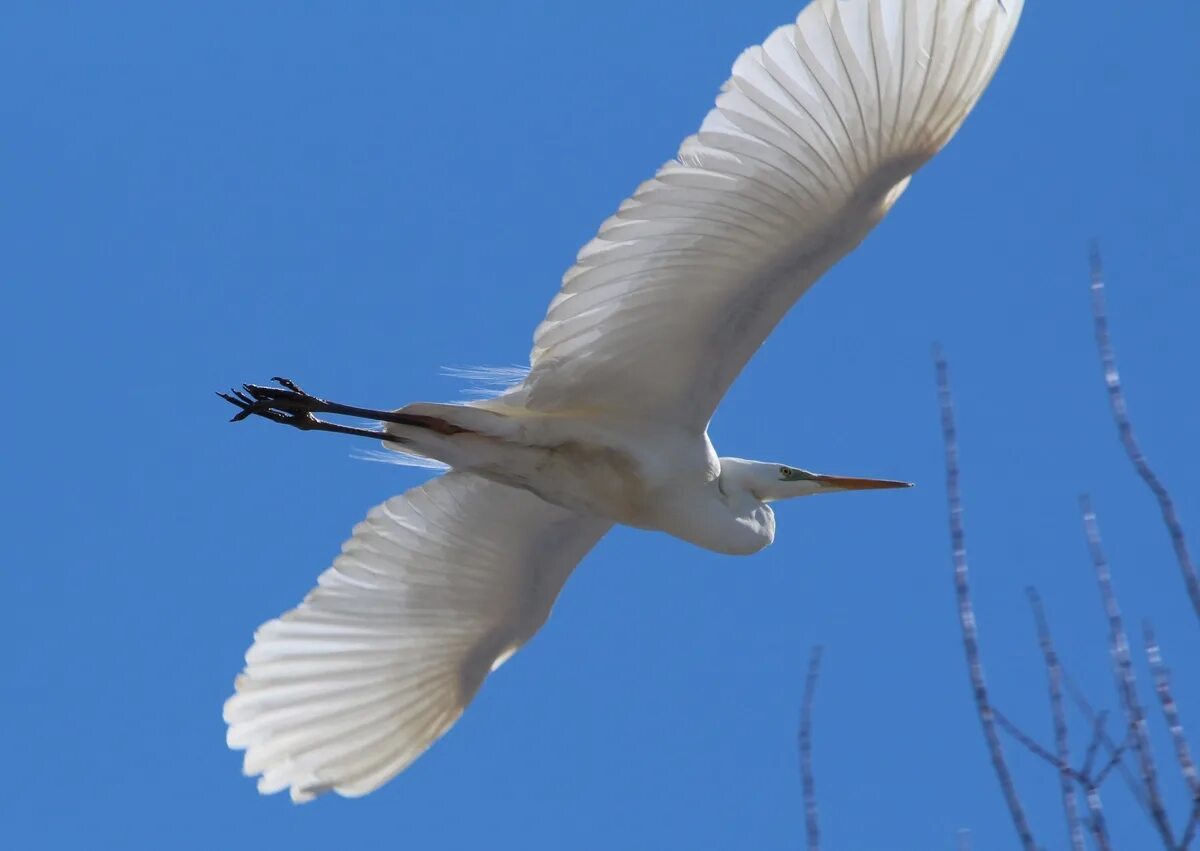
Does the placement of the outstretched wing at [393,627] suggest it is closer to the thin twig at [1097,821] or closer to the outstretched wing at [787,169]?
the outstretched wing at [787,169]

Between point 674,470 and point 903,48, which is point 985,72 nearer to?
point 903,48

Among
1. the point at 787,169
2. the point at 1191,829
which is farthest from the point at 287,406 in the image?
the point at 1191,829

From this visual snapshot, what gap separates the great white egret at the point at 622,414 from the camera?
4.66 meters

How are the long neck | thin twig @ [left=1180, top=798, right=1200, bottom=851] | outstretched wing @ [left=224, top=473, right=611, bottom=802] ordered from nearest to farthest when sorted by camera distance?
thin twig @ [left=1180, top=798, right=1200, bottom=851] → the long neck → outstretched wing @ [left=224, top=473, right=611, bottom=802]

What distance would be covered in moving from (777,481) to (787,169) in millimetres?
1584

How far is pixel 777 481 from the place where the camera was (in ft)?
19.8

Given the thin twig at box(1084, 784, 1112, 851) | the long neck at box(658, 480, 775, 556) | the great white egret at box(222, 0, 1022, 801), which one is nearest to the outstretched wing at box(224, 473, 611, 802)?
the great white egret at box(222, 0, 1022, 801)

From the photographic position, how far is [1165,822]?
2.84 meters

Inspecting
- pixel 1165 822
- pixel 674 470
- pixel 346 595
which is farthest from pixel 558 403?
pixel 1165 822

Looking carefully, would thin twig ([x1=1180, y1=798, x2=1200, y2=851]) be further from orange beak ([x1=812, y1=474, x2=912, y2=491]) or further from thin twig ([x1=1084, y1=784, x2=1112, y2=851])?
orange beak ([x1=812, y1=474, x2=912, y2=491])

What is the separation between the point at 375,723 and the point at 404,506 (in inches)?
34.3

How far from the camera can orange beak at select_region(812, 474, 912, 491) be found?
6.29 m

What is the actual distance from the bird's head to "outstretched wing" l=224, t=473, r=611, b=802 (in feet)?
2.09

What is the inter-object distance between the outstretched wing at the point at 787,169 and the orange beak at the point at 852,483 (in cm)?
115
